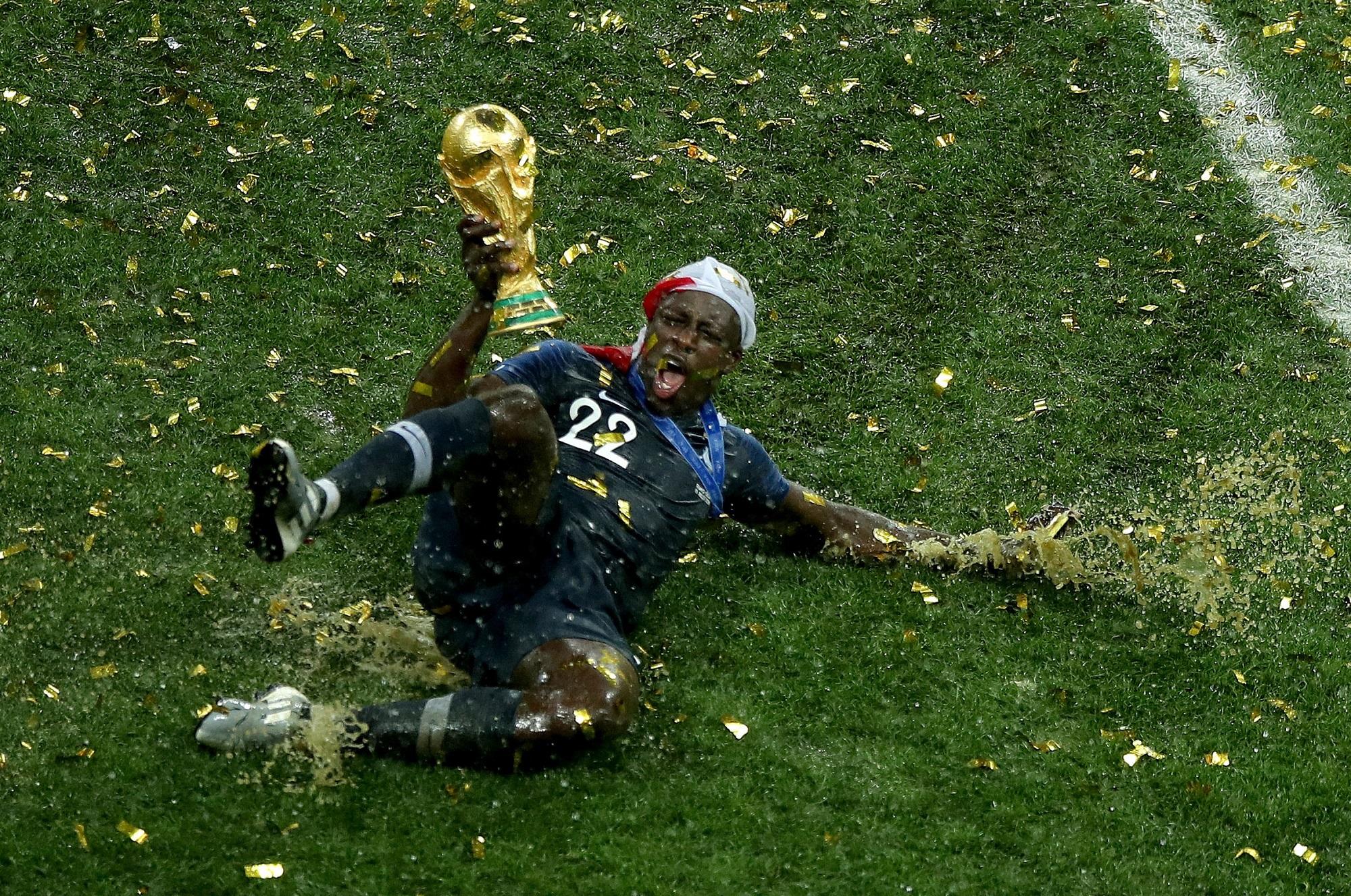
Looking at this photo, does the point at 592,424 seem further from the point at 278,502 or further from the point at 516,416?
the point at 278,502

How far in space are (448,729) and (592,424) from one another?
1.39 metres

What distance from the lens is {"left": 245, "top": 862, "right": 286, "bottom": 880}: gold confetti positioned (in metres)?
4.56

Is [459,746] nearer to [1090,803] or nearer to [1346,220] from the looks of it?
[1090,803]

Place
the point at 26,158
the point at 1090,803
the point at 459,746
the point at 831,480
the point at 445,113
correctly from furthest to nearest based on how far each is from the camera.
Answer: the point at 445,113
the point at 26,158
the point at 831,480
the point at 1090,803
the point at 459,746

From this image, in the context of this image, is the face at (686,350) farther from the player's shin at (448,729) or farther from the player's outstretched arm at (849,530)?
the player's shin at (448,729)

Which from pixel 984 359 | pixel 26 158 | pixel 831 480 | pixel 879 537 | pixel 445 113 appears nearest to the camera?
pixel 879 537

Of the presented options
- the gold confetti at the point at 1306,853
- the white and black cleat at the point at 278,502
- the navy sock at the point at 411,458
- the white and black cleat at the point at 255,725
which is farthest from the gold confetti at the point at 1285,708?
the white and black cleat at the point at 278,502

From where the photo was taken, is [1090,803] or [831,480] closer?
[1090,803]

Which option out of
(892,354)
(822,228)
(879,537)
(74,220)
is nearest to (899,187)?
(822,228)

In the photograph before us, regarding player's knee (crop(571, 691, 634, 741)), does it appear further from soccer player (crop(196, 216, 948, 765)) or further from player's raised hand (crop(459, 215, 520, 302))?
player's raised hand (crop(459, 215, 520, 302))

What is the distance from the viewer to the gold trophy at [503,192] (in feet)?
18.0

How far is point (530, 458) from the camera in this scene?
5137 millimetres

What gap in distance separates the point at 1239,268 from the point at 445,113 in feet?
15.0

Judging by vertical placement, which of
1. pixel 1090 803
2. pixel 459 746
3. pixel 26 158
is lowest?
pixel 1090 803
